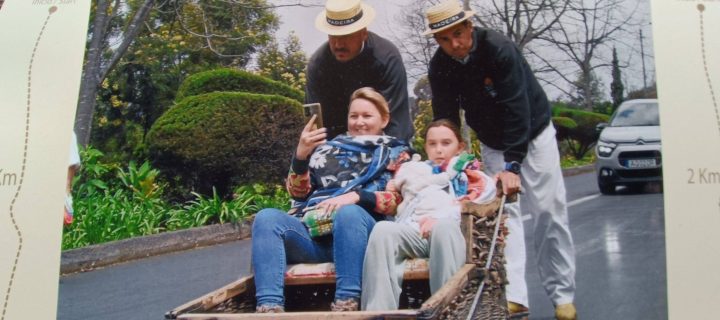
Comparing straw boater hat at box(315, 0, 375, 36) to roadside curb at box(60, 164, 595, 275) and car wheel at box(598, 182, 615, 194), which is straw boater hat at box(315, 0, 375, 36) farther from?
car wheel at box(598, 182, 615, 194)

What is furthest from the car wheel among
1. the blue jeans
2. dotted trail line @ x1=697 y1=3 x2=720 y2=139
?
the blue jeans

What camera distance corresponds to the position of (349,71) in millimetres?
2732

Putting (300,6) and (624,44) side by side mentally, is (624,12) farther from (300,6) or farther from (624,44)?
(300,6)

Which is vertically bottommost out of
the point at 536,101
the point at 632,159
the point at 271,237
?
the point at 271,237

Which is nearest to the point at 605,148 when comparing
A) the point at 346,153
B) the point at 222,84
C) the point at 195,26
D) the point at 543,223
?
the point at 543,223

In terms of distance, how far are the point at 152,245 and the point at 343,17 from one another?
98cm

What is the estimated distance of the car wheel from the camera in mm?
2573

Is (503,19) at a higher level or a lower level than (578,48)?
higher

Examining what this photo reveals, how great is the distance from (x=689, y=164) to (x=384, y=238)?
91cm

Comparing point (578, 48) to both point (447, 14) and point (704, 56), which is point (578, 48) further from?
point (704, 56)

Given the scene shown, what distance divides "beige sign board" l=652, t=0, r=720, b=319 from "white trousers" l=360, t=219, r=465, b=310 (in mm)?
741

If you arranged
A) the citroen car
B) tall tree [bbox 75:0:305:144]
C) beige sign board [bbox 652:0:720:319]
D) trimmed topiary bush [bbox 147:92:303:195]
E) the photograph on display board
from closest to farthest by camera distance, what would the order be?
beige sign board [bbox 652:0:720:319], the citroen car, the photograph on display board, tall tree [bbox 75:0:305:144], trimmed topiary bush [bbox 147:92:303:195]

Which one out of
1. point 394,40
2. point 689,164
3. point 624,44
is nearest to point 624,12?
point 624,44

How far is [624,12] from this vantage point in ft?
7.64
